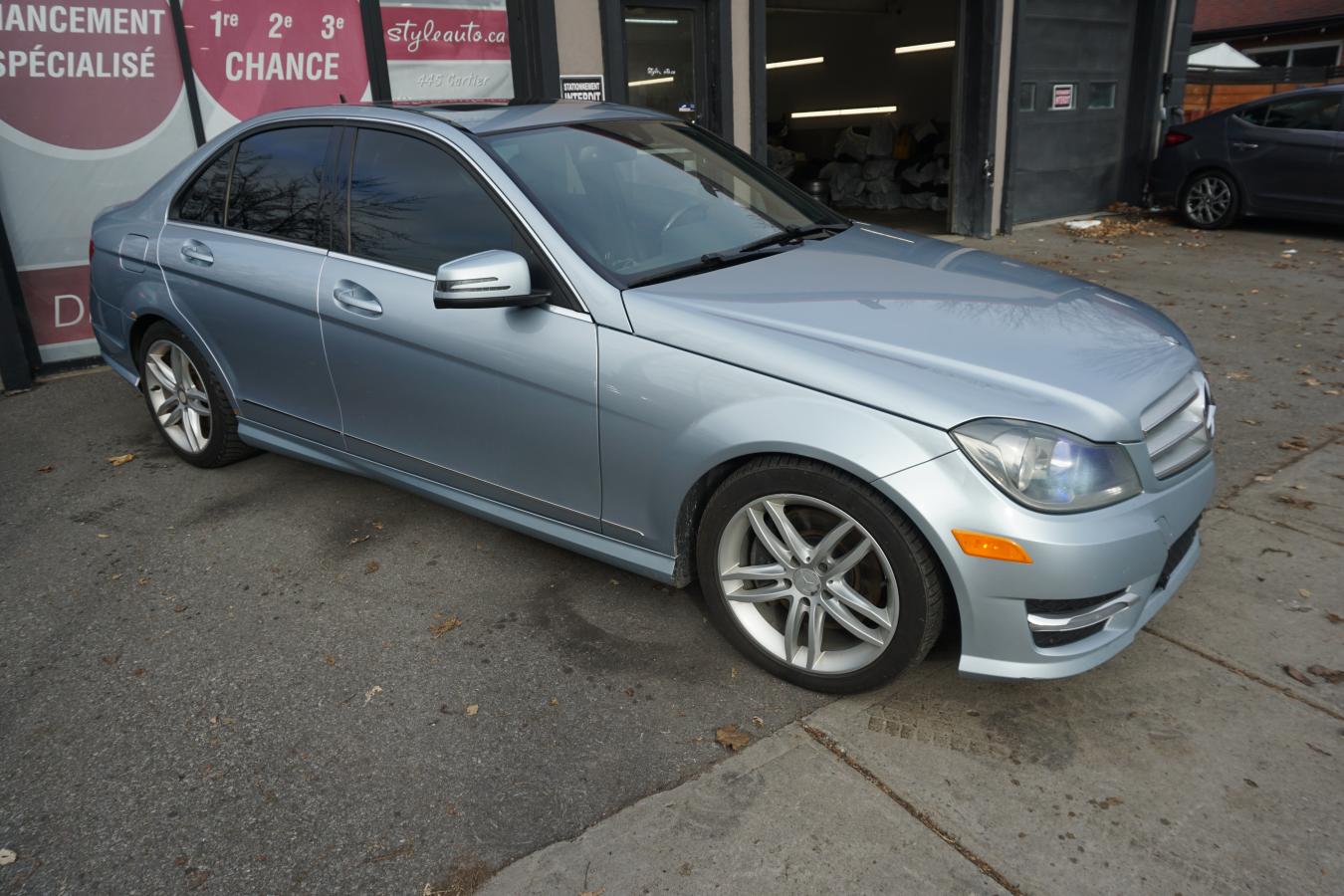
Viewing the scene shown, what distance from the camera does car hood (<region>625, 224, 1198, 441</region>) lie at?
102 inches

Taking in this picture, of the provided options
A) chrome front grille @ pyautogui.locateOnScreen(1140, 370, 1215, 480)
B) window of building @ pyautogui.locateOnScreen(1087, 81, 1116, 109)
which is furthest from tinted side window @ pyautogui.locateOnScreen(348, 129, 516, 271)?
window of building @ pyautogui.locateOnScreen(1087, 81, 1116, 109)

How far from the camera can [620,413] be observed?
3.00m

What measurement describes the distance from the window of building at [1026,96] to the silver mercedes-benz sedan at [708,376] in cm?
819

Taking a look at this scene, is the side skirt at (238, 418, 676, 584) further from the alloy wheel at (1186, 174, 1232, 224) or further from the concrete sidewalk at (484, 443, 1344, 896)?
the alloy wheel at (1186, 174, 1232, 224)

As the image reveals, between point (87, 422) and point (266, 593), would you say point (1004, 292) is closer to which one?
point (266, 593)

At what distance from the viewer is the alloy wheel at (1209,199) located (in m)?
11.0

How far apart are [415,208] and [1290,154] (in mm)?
10117

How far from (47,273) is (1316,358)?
26.6ft

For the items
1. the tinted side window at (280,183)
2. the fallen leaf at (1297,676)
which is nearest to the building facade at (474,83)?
the tinted side window at (280,183)

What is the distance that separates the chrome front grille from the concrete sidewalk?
68 centimetres

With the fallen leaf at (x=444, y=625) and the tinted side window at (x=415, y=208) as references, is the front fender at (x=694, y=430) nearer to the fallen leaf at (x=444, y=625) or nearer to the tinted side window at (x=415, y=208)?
the tinted side window at (x=415, y=208)

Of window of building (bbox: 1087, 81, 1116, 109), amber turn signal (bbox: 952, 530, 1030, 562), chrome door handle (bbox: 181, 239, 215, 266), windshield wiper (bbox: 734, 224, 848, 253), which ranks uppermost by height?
window of building (bbox: 1087, 81, 1116, 109)

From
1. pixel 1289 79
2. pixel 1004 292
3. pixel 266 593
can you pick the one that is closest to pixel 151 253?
pixel 266 593

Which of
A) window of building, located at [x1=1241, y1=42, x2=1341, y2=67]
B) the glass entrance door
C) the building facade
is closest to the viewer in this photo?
the building facade
